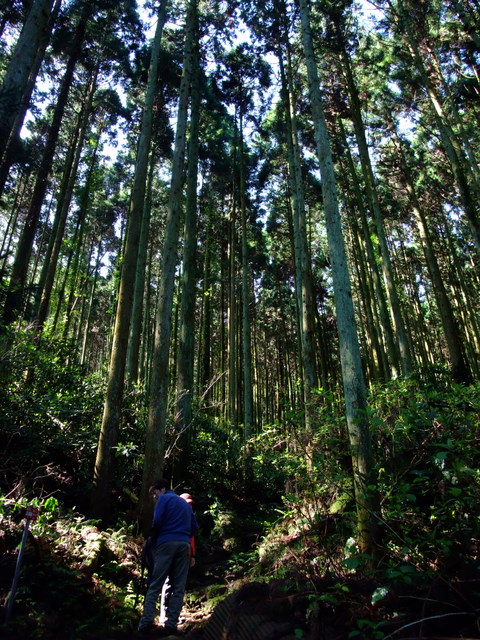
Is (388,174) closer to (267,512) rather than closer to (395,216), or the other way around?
(395,216)

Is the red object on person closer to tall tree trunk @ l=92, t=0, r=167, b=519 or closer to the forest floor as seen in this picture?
the forest floor

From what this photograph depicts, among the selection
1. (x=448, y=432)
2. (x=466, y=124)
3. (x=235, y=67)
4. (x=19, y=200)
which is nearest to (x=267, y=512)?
(x=448, y=432)

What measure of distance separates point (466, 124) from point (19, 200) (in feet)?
81.8

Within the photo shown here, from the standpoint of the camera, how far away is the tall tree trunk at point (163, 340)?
651 cm

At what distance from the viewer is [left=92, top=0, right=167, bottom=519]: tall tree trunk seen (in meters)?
6.46

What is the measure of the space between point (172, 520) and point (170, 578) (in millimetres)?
631

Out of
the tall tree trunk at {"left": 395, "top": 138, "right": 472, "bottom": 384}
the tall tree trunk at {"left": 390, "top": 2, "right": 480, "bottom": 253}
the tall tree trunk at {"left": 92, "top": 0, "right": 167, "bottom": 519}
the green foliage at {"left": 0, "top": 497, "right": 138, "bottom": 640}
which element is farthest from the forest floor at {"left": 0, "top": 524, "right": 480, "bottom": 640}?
the tall tree trunk at {"left": 390, "top": 2, "right": 480, "bottom": 253}

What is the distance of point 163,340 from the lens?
7.08m

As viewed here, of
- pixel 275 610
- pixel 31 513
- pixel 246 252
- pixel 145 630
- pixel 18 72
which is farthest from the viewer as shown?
pixel 246 252

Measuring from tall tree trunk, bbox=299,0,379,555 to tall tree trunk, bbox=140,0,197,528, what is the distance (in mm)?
3129

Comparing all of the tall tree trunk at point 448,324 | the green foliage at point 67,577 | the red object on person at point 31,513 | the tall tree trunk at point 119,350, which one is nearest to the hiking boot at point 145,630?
the green foliage at point 67,577

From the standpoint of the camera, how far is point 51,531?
499cm

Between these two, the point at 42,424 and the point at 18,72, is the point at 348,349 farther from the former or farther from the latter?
the point at 18,72

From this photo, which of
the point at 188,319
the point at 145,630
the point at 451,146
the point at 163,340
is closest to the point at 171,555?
the point at 145,630
